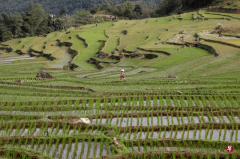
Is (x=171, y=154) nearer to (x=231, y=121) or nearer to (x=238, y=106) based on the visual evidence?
(x=231, y=121)

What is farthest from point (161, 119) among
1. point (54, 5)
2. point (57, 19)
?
point (54, 5)

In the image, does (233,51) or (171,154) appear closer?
(171,154)

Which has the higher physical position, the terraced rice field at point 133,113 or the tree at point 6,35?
the terraced rice field at point 133,113

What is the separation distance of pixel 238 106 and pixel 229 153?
16.1ft

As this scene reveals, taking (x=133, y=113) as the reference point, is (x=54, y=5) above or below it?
below

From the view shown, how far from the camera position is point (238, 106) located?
1107 centimetres

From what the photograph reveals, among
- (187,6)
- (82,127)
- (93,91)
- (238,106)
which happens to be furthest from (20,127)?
(187,6)

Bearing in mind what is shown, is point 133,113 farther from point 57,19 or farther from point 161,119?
point 57,19

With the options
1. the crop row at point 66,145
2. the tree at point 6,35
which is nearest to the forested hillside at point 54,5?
the tree at point 6,35

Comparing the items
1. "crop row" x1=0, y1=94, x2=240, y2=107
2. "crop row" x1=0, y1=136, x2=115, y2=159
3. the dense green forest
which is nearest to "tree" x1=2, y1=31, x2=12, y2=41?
the dense green forest

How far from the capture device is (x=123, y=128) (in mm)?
9258

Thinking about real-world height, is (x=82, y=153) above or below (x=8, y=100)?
above

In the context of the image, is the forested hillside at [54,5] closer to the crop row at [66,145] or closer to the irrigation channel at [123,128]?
the irrigation channel at [123,128]

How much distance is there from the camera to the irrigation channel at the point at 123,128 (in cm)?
771
